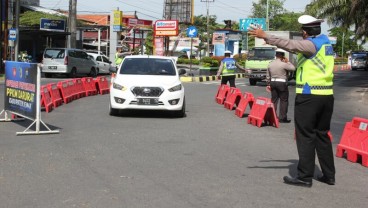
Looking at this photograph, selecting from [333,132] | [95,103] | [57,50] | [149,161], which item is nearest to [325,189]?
[149,161]

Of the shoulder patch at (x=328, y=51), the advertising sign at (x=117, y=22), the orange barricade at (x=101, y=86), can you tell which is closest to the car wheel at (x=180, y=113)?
the shoulder patch at (x=328, y=51)

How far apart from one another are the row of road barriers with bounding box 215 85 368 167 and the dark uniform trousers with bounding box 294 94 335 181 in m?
0.63

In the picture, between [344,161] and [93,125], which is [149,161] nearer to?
[344,161]

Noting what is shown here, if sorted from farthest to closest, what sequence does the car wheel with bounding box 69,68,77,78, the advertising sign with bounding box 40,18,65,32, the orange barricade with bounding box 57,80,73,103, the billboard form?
the billboard
the advertising sign with bounding box 40,18,65,32
the car wheel with bounding box 69,68,77,78
the orange barricade with bounding box 57,80,73,103

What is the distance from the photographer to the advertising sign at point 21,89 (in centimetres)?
977

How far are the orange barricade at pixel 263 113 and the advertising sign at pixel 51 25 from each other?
28.5 metres

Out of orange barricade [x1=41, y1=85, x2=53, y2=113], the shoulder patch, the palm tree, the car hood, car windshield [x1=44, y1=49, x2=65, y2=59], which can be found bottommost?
orange barricade [x1=41, y1=85, x2=53, y2=113]

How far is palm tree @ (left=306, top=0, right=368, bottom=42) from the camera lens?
29.9 metres

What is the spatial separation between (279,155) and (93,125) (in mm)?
4527

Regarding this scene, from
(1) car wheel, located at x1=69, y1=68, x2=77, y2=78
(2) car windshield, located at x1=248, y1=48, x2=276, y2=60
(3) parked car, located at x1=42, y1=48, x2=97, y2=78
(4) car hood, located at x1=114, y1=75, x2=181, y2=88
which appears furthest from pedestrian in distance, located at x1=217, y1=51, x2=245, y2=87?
(1) car wheel, located at x1=69, y1=68, x2=77, y2=78

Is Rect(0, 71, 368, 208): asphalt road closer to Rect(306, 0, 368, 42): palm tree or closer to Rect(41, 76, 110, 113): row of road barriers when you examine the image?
Rect(41, 76, 110, 113): row of road barriers

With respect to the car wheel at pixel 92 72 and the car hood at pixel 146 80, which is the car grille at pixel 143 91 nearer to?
the car hood at pixel 146 80

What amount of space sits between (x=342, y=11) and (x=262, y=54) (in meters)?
8.23

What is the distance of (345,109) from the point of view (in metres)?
17.3
